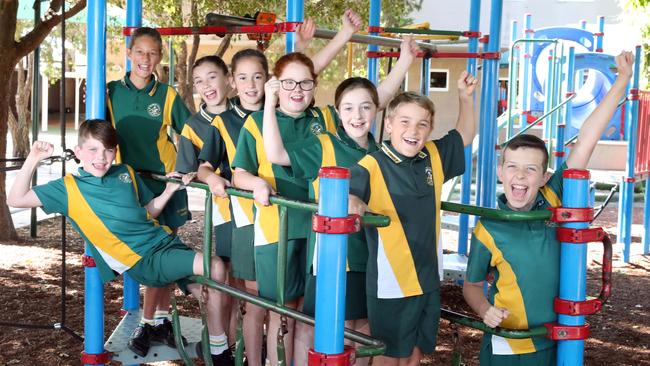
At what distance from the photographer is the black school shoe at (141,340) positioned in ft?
13.3

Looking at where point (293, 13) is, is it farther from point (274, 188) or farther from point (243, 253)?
point (243, 253)

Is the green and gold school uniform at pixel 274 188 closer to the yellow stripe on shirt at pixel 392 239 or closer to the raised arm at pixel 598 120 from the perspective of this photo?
the yellow stripe on shirt at pixel 392 239

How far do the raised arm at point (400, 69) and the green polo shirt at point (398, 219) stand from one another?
662 mm

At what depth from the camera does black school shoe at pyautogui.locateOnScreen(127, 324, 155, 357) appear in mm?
4043

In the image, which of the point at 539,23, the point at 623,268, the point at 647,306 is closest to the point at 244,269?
the point at 647,306

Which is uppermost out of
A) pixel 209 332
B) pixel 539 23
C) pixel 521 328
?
pixel 539 23

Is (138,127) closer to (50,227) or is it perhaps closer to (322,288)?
(322,288)

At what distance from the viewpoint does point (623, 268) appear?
845cm

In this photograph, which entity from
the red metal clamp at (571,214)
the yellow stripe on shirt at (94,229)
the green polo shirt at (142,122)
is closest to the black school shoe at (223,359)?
the yellow stripe on shirt at (94,229)

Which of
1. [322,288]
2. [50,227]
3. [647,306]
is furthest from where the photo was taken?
[50,227]

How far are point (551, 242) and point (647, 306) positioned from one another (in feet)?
14.4

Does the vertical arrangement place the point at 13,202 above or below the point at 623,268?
above

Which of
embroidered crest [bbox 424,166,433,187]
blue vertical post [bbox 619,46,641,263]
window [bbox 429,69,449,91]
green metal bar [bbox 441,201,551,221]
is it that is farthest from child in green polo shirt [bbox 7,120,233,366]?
window [bbox 429,69,449,91]

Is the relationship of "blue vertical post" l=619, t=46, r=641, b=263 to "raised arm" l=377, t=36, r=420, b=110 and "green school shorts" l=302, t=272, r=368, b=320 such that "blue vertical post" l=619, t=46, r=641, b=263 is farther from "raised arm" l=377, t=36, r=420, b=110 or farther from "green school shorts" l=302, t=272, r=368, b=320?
"green school shorts" l=302, t=272, r=368, b=320
